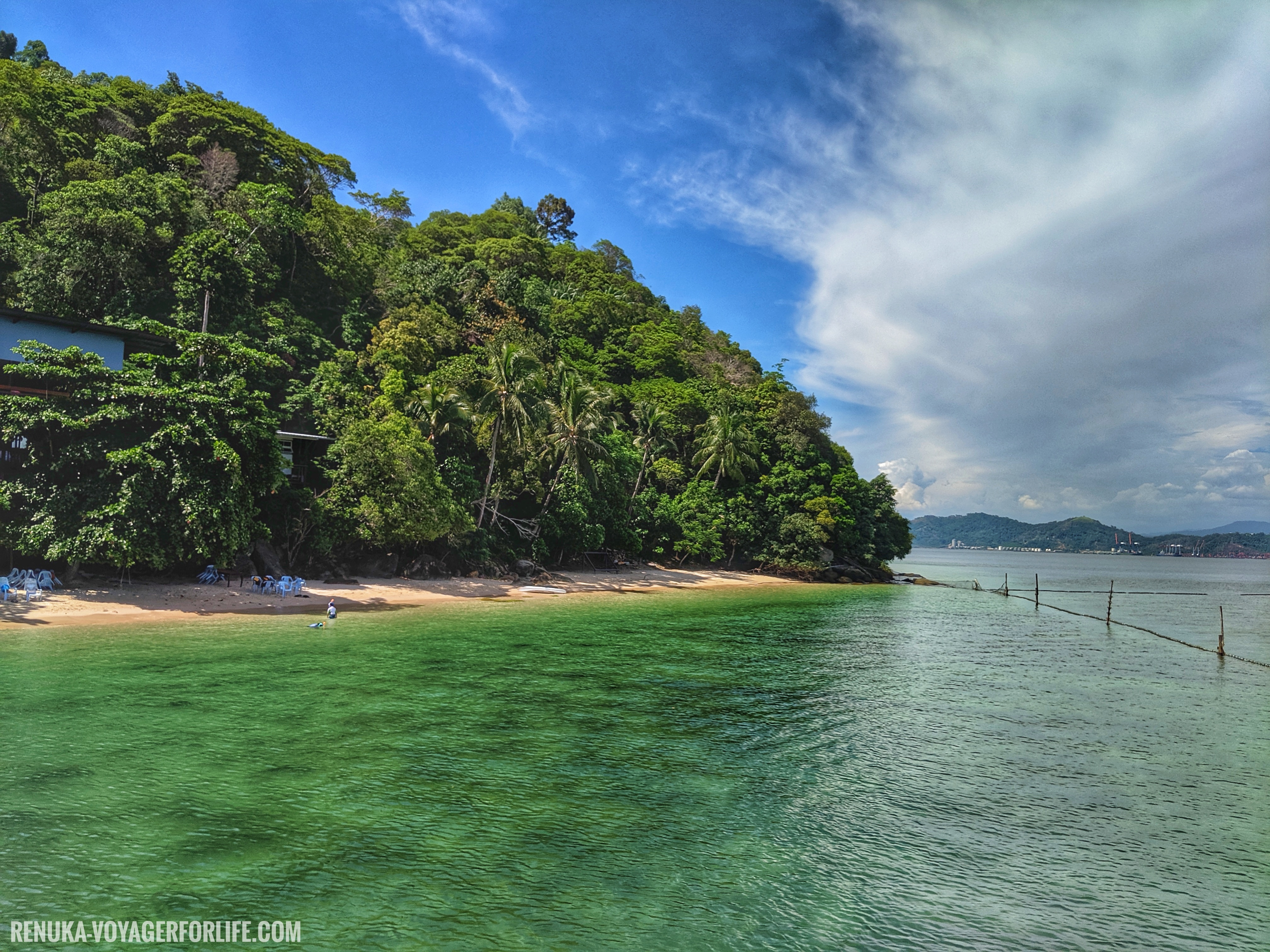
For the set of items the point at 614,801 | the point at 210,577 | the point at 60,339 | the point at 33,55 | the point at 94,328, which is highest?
the point at 33,55

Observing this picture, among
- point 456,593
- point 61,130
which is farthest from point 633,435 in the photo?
point 61,130

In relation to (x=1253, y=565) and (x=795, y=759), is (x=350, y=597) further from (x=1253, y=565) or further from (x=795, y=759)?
(x=1253, y=565)

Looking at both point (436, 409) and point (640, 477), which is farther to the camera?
point (640, 477)

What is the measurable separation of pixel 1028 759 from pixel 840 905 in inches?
250

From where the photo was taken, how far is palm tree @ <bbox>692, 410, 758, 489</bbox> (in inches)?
1892

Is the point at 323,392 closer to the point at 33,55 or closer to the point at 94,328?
the point at 94,328

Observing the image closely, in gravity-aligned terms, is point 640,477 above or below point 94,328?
below

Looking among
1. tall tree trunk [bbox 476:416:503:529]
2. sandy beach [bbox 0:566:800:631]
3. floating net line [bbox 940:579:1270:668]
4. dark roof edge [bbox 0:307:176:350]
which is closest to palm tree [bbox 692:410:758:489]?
sandy beach [bbox 0:566:800:631]

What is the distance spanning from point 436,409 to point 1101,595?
51820 millimetres

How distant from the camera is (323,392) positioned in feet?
102

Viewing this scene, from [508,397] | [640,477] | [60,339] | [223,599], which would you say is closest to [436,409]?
[508,397]

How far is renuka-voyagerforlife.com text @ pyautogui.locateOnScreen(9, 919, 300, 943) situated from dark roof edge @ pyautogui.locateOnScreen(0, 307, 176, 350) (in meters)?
23.8

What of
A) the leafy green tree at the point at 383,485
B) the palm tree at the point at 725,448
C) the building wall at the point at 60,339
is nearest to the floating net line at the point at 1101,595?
the palm tree at the point at 725,448

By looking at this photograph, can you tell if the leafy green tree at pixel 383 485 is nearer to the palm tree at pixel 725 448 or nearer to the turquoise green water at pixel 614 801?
the turquoise green water at pixel 614 801
